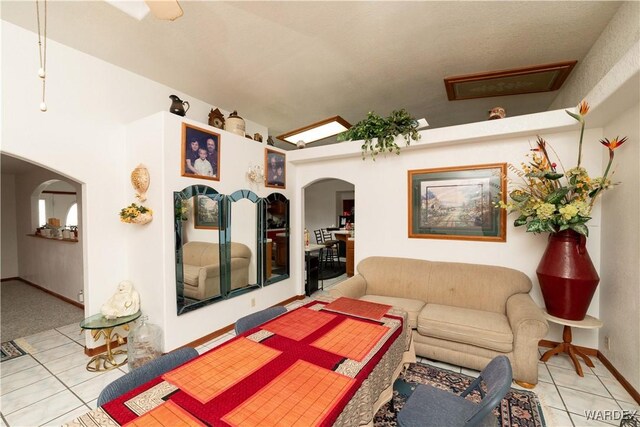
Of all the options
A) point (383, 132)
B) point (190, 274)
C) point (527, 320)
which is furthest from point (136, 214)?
point (527, 320)

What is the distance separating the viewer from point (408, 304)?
2.86 metres

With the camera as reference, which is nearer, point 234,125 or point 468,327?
point 468,327

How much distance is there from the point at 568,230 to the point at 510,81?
1743 millimetres

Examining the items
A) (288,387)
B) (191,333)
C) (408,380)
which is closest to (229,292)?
(191,333)

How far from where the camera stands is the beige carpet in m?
3.42

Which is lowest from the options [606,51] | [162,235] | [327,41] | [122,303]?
[122,303]

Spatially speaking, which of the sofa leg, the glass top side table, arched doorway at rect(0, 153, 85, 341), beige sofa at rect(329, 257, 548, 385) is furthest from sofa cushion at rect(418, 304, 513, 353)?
arched doorway at rect(0, 153, 85, 341)

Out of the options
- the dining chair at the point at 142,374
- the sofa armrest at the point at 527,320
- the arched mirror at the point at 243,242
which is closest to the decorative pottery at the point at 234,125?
the arched mirror at the point at 243,242

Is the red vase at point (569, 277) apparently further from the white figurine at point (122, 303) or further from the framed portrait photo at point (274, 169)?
the white figurine at point (122, 303)

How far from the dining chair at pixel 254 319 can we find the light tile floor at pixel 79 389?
1421mm

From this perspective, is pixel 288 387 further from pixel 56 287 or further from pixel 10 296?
pixel 10 296

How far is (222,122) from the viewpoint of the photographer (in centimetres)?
342

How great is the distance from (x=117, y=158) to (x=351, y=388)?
10.9 ft

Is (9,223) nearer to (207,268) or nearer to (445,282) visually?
(207,268)
